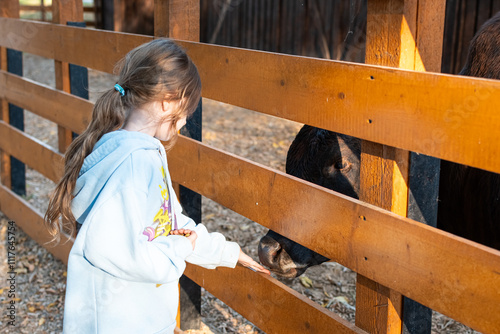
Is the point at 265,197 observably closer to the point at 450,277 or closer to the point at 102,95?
the point at 102,95

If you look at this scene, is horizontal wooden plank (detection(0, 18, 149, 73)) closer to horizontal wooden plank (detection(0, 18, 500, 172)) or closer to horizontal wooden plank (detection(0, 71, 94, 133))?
horizontal wooden plank (detection(0, 71, 94, 133))

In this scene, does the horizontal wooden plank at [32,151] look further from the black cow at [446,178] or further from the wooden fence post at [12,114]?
the black cow at [446,178]

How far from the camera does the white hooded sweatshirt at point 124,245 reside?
188cm

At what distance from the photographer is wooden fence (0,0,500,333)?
162 cm

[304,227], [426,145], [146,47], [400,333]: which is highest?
[146,47]

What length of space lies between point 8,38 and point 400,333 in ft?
14.4

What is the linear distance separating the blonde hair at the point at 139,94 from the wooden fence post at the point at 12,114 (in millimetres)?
3838

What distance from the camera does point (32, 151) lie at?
4801 millimetres

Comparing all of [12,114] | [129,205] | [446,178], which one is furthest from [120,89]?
[12,114]

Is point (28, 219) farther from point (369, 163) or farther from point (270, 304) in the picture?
point (369, 163)

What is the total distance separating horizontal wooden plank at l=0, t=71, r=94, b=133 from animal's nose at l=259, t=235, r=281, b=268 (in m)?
1.53

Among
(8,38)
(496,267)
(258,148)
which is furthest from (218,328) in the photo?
(258,148)

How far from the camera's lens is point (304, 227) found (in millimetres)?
2264

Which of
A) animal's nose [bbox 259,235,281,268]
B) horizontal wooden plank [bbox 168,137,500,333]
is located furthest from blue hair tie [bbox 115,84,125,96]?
animal's nose [bbox 259,235,281,268]
